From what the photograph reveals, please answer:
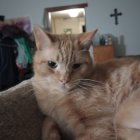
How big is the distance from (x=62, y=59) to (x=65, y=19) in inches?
106

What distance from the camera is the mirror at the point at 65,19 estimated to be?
3.42 metres

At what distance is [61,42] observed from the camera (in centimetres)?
99

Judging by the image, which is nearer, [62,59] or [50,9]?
[62,59]

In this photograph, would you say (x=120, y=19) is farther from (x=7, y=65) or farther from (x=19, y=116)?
(x=19, y=116)

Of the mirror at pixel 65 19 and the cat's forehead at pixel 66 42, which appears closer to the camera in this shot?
the cat's forehead at pixel 66 42

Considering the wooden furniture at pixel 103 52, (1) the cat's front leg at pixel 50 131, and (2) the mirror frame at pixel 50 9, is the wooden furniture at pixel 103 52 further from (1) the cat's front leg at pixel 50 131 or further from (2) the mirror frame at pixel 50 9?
(1) the cat's front leg at pixel 50 131

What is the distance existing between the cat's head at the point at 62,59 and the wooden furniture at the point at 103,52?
2465mm

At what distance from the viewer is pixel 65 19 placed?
3.54 m

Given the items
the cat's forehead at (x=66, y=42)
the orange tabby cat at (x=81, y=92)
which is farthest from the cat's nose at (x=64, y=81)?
the cat's forehead at (x=66, y=42)

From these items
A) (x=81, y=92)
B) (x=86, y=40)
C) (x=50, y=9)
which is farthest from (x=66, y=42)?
(x=50, y=9)

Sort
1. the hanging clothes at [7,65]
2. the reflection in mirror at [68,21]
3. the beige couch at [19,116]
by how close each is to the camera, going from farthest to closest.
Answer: the reflection in mirror at [68,21]
the hanging clothes at [7,65]
the beige couch at [19,116]

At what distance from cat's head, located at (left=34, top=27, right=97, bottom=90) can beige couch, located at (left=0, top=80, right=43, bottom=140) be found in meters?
0.11

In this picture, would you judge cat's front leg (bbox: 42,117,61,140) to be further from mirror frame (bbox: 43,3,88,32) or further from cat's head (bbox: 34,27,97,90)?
mirror frame (bbox: 43,3,88,32)

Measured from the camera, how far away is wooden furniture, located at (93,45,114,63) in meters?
3.51
